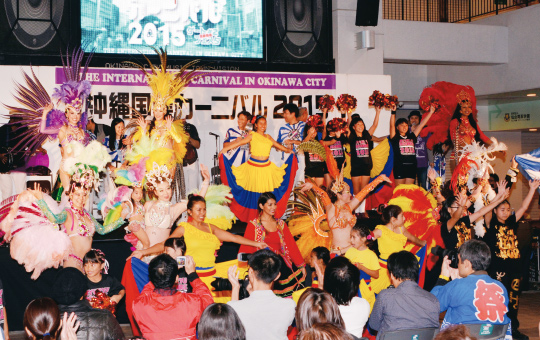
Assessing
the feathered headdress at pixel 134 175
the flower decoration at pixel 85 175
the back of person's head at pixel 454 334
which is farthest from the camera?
the feathered headdress at pixel 134 175

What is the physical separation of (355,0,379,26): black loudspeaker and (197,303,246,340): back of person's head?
338 inches

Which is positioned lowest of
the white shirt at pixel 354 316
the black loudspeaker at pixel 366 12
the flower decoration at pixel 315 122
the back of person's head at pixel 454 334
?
the white shirt at pixel 354 316

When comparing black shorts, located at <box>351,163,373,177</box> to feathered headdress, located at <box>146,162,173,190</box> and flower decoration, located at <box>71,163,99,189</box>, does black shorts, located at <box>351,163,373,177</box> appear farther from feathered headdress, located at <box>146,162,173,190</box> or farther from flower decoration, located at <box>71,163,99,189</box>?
flower decoration, located at <box>71,163,99,189</box>

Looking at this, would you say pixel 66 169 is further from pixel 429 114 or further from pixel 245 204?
pixel 429 114

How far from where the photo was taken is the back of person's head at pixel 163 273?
3.97 m

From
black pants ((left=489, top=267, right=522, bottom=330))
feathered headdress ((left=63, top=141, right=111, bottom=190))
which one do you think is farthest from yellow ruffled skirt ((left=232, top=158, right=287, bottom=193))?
black pants ((left=489, top=267, right=522, bottom=330))

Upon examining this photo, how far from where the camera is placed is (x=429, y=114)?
9758mm

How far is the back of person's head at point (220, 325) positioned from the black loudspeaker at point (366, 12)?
8592 millimetres

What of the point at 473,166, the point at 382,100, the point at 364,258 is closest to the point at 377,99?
the point at 382,100

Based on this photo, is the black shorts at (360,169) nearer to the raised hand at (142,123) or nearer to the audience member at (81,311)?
the raised hand at (142,123)

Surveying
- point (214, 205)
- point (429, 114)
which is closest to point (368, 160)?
point (429, 114)

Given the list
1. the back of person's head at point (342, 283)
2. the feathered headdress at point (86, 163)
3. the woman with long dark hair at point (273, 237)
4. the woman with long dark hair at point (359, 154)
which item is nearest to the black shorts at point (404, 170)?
the woman with long dark hair at point (359, 154)

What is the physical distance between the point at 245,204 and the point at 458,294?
4.87 meters

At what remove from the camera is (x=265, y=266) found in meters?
3.91
